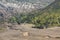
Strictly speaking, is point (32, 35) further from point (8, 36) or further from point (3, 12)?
point (3, 12)

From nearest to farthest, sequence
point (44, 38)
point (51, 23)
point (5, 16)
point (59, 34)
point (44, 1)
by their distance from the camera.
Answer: point (44, 38) < point (59, 34) < point (51, 23) < point (5, 16) < point (44, 1)

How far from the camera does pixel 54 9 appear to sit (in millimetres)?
14453

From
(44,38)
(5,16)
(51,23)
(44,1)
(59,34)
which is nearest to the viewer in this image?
(44,38)

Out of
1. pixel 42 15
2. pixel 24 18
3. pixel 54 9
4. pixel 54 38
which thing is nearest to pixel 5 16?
pixel 24 18

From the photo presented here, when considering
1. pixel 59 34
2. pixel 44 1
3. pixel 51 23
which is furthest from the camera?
pixel 44 1

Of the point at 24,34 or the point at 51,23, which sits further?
the point at 51,23

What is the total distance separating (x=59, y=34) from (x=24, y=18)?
4.67 metres

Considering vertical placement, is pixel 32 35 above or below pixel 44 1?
below

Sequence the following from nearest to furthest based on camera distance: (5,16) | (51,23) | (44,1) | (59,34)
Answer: (59,34)
(51,23)
(5,16)
(44,1)

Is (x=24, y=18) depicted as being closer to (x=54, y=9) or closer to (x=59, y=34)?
(x=54, y=9)

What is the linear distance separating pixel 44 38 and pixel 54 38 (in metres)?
0.40

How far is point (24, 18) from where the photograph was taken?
13734 mm

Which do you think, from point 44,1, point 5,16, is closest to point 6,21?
point 5,16

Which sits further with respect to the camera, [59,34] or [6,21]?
[6,21]
